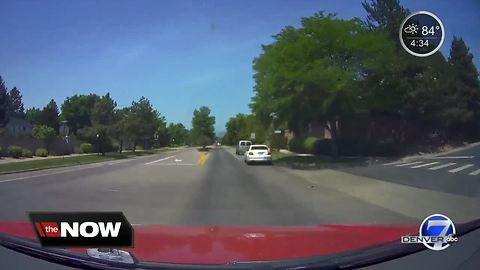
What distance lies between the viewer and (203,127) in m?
5.71

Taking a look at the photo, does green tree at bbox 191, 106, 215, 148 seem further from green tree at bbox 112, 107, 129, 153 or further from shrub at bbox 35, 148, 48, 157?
shrub at bbox 35, 148, 48, 157

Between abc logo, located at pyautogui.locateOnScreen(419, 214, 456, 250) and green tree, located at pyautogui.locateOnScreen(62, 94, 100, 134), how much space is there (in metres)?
3.75

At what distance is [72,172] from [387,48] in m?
4.97

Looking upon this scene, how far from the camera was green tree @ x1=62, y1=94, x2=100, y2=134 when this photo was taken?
5057 millimetres

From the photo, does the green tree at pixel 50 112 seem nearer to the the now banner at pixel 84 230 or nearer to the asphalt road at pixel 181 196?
the asphalt road at pixel 181 196

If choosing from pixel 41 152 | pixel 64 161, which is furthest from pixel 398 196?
pixel 41 152

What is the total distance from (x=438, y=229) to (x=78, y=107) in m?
4.16

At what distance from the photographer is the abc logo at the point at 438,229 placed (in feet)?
12.9

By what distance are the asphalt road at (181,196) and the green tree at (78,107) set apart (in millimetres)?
893

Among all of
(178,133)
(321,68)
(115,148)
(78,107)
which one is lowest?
(115,148)

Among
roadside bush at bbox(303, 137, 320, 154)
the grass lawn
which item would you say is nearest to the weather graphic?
roadside bush at bbox(303, 137, 320, 154)

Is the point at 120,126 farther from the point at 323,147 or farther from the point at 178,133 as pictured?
the point at 323,147

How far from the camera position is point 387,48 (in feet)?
16.5

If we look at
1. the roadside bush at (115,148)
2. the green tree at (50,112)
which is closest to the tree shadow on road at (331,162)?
the roadside bush at (115,148)
